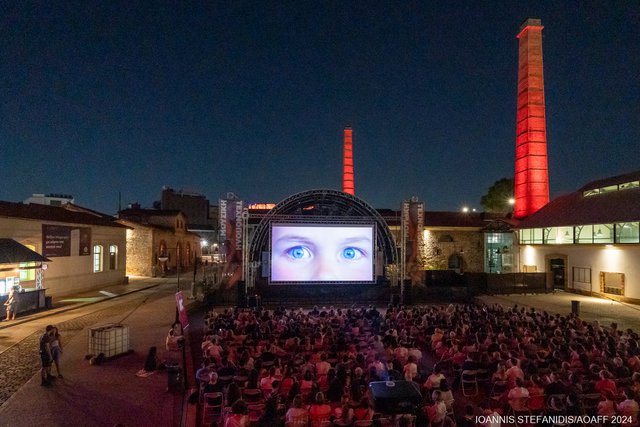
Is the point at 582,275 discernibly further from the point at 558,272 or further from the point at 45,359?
the point at 45,359

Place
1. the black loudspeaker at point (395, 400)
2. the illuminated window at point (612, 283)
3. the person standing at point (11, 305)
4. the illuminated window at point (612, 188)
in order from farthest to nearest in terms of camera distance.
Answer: the illuminated window at point (612, 188), the illuminated window at point (612, 283), the person standing at point (11, 305), the black loudspeaker at point (395, 400)

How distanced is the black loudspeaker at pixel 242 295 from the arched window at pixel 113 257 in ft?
40.7

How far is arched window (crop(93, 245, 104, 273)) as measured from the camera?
26438mm

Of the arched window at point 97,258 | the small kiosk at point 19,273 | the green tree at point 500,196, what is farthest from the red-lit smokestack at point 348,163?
the small kiosk at point 19,273

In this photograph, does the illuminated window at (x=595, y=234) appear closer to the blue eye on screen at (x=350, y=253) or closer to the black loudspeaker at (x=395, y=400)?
the blue eye on screen at (x=350, y=253)

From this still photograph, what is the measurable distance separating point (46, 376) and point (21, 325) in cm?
836

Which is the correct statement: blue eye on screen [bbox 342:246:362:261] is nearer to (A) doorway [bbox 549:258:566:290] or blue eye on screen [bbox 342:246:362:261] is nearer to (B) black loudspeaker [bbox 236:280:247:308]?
(B) black loudspeaker [bbox 236:280:247:308]

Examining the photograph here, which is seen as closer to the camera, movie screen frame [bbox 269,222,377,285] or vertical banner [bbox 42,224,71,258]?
vertical banner [bbox 42,224,71,258]

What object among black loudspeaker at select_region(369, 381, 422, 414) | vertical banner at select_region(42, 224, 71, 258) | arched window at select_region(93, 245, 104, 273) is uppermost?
vertical banner at select_region(42, 224, 71, 258)

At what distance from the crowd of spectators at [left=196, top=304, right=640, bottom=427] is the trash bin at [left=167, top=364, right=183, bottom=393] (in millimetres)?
671

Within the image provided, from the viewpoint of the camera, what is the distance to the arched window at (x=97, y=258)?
26.4m

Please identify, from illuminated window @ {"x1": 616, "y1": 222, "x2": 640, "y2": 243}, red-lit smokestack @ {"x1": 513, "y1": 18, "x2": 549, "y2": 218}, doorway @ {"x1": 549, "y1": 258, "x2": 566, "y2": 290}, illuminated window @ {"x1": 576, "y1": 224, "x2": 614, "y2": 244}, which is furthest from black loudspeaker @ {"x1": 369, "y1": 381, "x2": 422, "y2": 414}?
red-lit smokestack @ {"x1": 513, "y1": 18, "x2": 549, "y2": 218}

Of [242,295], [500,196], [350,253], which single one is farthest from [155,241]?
[500,196]

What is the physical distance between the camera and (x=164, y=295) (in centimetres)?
2472
